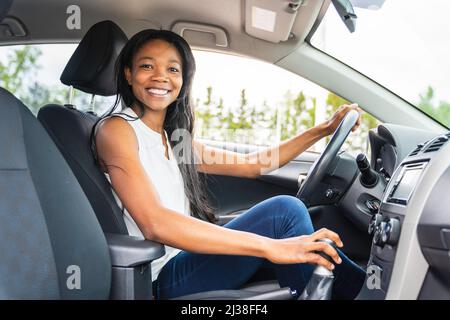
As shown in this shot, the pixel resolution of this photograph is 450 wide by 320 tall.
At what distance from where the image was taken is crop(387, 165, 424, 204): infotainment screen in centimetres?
113

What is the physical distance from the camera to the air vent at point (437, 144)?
1.13m

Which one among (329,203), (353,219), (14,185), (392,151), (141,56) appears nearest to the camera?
(14,185)

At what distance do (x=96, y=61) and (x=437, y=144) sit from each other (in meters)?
0.85

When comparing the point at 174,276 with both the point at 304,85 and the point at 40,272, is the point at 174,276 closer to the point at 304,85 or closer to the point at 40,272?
the point at 40,272

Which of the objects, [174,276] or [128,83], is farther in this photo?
[128,83]

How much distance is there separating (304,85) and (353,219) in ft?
1.64

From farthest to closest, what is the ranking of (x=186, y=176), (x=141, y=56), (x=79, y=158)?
(x=186, y=176) < (x=141, y=56) < (x=79, y=158)

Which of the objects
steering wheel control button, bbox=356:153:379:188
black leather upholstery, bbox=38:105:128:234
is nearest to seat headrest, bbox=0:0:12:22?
black leather upholstery, bbox=38:105:128:234

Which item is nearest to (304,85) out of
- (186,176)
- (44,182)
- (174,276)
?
(186,176)

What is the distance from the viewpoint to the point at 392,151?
5.26 feet

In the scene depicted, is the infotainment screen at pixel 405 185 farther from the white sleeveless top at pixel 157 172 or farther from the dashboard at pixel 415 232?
the white sleeveless top at pixel 157 172

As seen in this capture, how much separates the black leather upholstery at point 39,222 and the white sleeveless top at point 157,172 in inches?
9.2

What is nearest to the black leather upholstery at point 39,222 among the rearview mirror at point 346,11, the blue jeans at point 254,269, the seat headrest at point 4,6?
the seat headrest at point 4,6

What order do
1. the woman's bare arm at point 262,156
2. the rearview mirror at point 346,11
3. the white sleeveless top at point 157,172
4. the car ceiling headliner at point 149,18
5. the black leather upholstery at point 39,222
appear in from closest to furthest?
the black leather upholstery at point 39,222 → the rearview mirror at point 346,11 → the white sleeveless top at point 157,172 → the woman's bare arm at point 262,156 → the car ceiling headliner at point 149,18
